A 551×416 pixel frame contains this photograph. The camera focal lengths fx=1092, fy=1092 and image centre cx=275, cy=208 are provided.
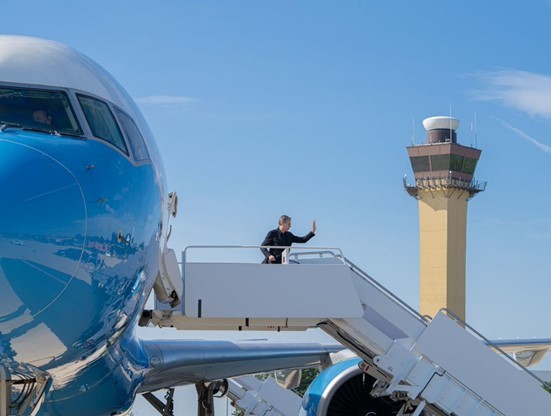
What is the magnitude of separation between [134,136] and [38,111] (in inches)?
41.9

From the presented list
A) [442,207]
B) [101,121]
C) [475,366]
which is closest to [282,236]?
[475,366]

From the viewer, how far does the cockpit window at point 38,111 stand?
7.82 m

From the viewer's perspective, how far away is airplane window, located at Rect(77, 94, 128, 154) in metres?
8.27

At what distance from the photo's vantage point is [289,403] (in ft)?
92.1

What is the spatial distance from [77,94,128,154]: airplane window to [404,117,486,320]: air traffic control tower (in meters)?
70.8

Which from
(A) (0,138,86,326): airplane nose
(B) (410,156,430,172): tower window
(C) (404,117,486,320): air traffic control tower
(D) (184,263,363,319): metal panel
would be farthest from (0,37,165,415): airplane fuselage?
(B) (410,156,430,172): tower window

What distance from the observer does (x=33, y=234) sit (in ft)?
22.2

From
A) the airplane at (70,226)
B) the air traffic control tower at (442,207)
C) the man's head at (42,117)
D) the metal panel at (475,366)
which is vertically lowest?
the air traffic control tower at (442,207)

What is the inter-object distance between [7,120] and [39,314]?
5.33ft

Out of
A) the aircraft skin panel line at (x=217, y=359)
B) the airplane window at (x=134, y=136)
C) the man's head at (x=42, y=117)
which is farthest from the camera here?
the aircraft skin panel line at (x=217, y=359)

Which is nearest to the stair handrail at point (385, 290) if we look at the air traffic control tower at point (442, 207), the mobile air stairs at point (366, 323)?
the mobile air stairs at point (366, 323)

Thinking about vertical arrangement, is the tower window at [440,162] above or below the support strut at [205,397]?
below

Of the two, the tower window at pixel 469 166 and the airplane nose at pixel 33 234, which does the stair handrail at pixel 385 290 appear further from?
the tower window at pixel 469 166

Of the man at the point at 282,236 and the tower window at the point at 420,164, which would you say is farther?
the tower window at the point at 420,164
